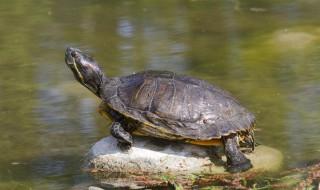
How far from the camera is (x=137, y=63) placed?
8.00 m

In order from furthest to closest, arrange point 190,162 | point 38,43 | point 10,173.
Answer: point 38,43
point 10,173
point 190,162

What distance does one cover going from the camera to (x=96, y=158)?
17.1 feet

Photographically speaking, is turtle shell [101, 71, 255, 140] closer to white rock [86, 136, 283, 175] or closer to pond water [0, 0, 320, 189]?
white rock [86, 136, 283, 175]

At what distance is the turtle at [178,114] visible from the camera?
4996 millimetres

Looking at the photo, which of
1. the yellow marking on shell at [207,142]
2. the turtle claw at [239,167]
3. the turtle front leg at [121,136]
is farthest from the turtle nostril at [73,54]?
the turtle claw at [239,167]

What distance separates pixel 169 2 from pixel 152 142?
6.20 m

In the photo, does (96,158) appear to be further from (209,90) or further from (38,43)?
(38,43)

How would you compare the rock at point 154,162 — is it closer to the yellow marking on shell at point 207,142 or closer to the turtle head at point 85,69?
the yellow marking on shell at point 207,142

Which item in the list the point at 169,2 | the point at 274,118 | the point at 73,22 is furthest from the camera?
the point at 169,2

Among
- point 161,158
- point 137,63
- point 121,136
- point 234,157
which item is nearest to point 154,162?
point 161,158

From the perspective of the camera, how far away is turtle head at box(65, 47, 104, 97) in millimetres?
5418

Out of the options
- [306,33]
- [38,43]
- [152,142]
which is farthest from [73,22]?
[152,142]

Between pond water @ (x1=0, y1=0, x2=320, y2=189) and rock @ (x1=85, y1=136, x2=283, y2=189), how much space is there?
159 mm

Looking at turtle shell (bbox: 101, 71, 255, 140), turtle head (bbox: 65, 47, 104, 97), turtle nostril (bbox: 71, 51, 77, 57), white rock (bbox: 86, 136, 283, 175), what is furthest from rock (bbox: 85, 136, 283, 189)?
turtle nostril (bbox: 71, 51, 77, 57)
